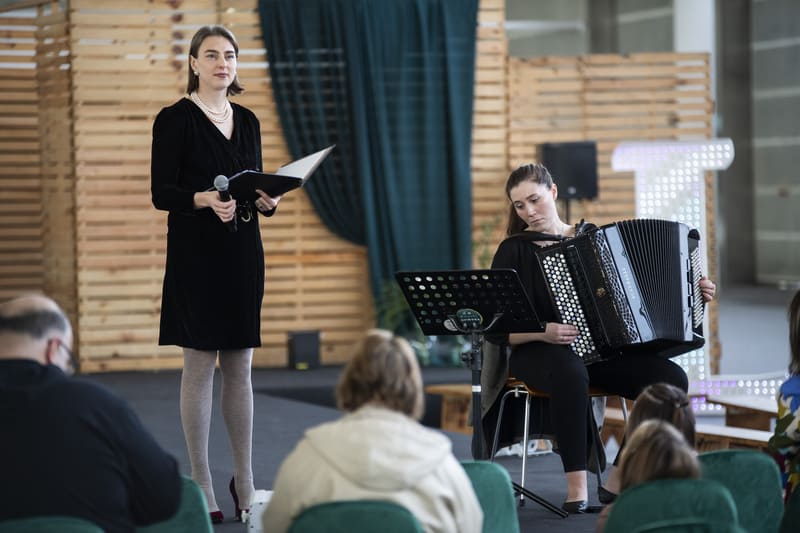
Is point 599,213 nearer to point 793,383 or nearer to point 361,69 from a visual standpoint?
point 361,69

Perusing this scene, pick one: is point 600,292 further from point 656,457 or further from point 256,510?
point 656,457

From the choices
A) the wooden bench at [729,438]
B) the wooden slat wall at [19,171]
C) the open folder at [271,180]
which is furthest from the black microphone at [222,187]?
the wooden slat wall at [19,171]

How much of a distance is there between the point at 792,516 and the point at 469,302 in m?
1.48

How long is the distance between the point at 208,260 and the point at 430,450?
5.78 feet

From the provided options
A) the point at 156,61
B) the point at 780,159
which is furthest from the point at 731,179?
the point at 156,61

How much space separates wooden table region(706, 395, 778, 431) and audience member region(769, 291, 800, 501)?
8.40ft

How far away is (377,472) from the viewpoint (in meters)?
2.28

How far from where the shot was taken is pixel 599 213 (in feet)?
31.7

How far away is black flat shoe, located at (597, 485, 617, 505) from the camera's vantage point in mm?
4188

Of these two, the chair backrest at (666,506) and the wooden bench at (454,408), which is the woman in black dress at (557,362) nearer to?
the chair backrest at (666,506)

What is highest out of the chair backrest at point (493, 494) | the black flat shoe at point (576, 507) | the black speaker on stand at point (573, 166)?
the black speaker on stand at point (573, 166)

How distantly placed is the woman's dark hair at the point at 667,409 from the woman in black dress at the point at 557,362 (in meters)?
1.23

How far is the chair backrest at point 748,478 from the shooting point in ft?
8.98

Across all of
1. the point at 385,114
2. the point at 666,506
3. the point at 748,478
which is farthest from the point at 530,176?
the point at 385,114
